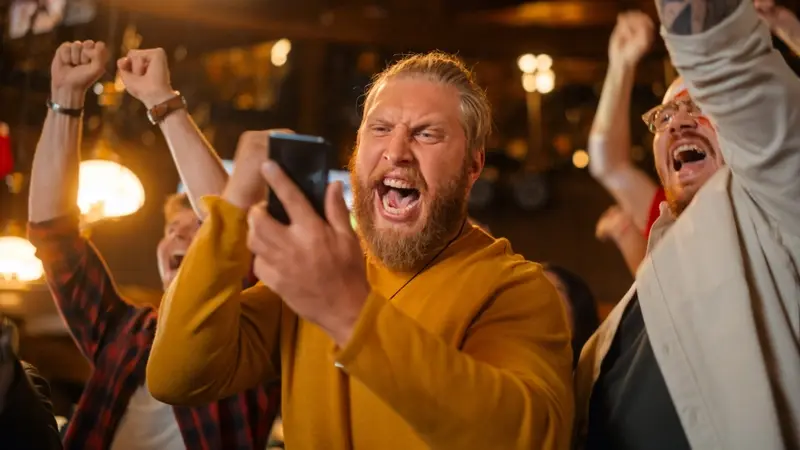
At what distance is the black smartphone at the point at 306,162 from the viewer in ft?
2.61

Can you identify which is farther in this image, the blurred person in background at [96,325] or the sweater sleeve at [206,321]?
the blurred person in background at [96,325]

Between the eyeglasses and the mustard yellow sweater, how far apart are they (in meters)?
0.36

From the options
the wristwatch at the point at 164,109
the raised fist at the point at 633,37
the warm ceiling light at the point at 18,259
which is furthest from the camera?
the warm ceiling light at the point at 18,259

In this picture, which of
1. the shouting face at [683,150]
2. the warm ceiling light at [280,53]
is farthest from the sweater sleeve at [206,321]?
the warm ceiling light at [280,53]

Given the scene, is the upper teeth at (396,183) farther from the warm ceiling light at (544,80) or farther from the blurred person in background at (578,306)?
the warm ceiling light at (544,80)

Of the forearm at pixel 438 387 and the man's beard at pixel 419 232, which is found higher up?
the man's beard at pixel 419 232

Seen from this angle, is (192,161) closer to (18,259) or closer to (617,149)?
(617,149)

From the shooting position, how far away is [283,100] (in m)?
5.86

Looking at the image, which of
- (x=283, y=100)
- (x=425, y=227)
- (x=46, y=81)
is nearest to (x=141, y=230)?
(x=283, y=100)

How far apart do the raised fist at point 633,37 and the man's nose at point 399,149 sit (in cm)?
85

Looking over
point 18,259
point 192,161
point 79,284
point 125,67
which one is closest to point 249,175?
point 192,161

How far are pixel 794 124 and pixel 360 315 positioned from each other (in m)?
0.55

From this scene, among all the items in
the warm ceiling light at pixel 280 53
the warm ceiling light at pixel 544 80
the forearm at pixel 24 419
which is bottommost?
the forearm at pixel 24 419

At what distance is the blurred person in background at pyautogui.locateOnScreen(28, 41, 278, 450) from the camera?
4.89ft
